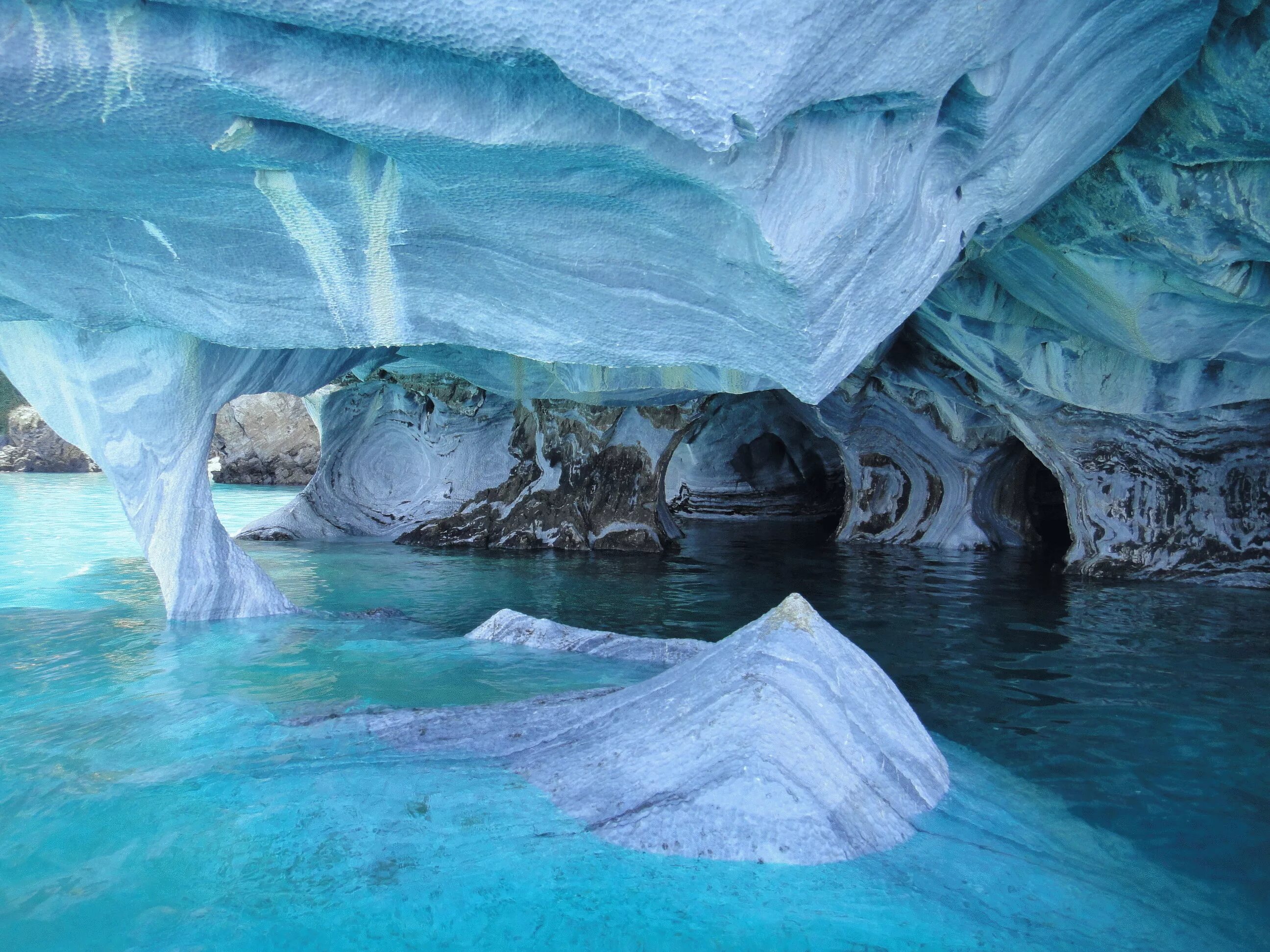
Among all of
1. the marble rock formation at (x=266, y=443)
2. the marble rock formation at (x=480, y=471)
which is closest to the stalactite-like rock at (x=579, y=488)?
the marble rock formation at (x=480, y=471)

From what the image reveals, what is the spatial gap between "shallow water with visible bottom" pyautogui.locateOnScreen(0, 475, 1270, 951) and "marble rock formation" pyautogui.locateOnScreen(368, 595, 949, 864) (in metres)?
0.09

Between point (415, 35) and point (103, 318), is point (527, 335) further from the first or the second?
point (103, 318)

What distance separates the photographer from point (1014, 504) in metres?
12.2

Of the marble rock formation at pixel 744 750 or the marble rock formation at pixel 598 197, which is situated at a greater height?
the marble rock formation at pixel 598 197

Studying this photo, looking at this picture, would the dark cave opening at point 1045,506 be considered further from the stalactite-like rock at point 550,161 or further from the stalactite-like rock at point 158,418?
the stalactite-like rock at point 158,418

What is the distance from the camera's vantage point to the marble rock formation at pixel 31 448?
25.0m

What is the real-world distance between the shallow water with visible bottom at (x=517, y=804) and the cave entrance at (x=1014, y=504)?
4992mm

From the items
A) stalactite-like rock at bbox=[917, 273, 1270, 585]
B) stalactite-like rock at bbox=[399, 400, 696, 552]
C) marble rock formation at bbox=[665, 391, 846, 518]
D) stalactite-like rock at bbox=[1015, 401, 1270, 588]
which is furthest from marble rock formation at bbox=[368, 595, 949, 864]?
marble rock formation at bbox=[665, 391, 846, 518]

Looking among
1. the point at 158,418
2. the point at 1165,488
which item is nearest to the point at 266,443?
the point at 158,418

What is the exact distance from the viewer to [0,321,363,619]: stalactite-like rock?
5.07m

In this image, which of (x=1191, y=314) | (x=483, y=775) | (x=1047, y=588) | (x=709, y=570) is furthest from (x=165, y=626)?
(x=1047, y=588)

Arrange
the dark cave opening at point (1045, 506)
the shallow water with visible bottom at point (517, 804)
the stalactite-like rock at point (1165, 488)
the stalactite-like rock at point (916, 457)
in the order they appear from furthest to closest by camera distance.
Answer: the dark cave opening at point (1045, 506), the stalactite-like rock at point (916, 457), the stalactite-like rock at point (1165, 488), the shallow water with visible bottom at point (517, 804)

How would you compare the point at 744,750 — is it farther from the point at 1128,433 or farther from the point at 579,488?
the point at 579,488

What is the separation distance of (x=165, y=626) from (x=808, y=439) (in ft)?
44.3
